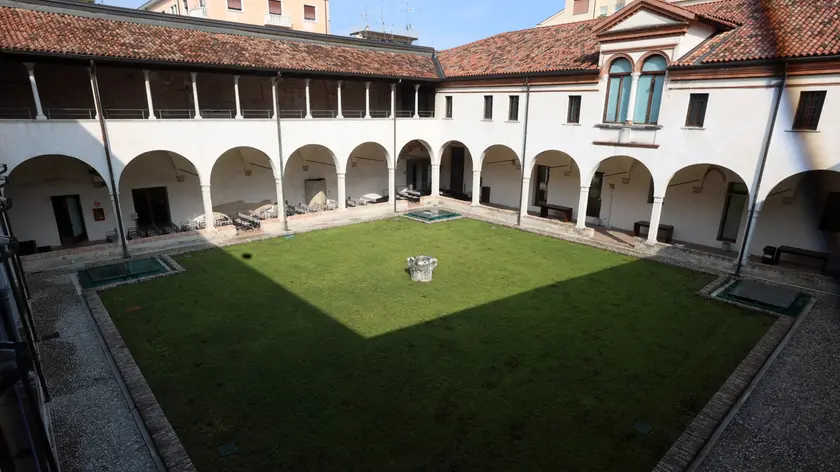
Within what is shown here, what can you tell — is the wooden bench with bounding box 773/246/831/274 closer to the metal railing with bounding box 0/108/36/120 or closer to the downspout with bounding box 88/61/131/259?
the downspout with bounding box 88/61/131/259

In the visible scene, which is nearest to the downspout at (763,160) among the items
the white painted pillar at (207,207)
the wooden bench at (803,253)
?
the wooden bench at (803,253)

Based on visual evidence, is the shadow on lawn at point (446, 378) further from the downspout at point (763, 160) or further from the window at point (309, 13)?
the window at point (309, 13)

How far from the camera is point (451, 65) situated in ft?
84.4

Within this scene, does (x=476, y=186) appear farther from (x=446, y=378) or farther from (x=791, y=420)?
(x=791, y=420)

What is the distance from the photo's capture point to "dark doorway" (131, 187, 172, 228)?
20.6m

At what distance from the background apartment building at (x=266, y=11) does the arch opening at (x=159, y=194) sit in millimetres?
14065

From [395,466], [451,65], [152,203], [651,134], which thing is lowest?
[395,466]

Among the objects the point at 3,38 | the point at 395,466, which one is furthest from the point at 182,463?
the point at 3,38

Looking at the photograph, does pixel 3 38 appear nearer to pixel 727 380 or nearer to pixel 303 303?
pixel 303 303

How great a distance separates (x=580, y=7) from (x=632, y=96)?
70.6 feet

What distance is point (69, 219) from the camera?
19016 mm

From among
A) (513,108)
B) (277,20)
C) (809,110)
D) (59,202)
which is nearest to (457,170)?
(513,108)

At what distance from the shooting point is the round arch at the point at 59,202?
58.2 feet

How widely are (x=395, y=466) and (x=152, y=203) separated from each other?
18537 millimetres
